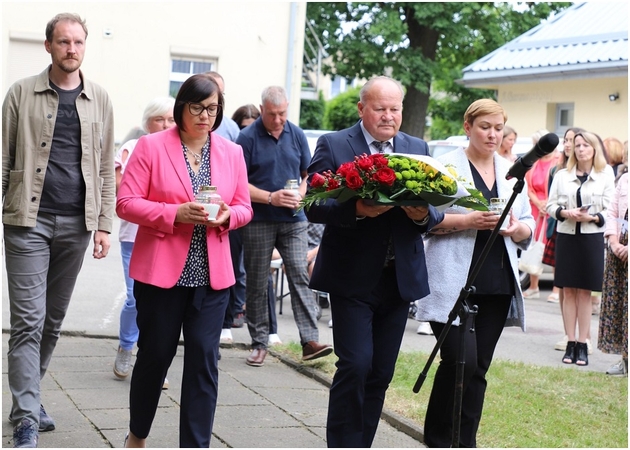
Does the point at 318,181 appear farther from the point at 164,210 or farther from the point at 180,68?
the point at 180,68

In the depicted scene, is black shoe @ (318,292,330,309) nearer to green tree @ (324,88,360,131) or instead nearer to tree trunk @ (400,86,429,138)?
tree trunk @ (400,86,429,138)

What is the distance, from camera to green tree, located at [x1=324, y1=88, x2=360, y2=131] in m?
41.5

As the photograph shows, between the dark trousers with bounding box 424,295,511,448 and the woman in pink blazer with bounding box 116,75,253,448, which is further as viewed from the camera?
the dark trousers with bounding box 424,295,511,448

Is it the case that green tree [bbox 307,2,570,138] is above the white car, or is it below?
A: above

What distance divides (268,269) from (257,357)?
2.53ft

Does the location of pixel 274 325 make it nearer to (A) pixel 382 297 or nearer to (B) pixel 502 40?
(A) pixel 382 297

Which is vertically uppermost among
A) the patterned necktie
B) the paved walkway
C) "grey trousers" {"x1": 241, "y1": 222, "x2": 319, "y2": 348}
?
the patterned necktie

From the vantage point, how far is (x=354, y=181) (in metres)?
4.79

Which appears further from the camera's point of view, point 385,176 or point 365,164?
point 365,164

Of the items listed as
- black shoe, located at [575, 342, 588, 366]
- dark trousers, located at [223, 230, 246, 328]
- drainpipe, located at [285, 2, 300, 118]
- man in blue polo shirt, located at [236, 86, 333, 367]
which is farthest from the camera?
drainpipe, located at [285, 2, 300, 118]

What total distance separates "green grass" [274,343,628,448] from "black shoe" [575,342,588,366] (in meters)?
0.57

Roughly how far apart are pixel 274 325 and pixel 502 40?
29.8 metres

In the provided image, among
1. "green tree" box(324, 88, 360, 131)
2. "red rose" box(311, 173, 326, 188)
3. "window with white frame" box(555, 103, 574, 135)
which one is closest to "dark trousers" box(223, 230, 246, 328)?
"red rose" box(311, 173, 326, 188)

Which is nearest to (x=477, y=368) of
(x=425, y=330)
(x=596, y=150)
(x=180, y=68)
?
(x=596, y=150)
